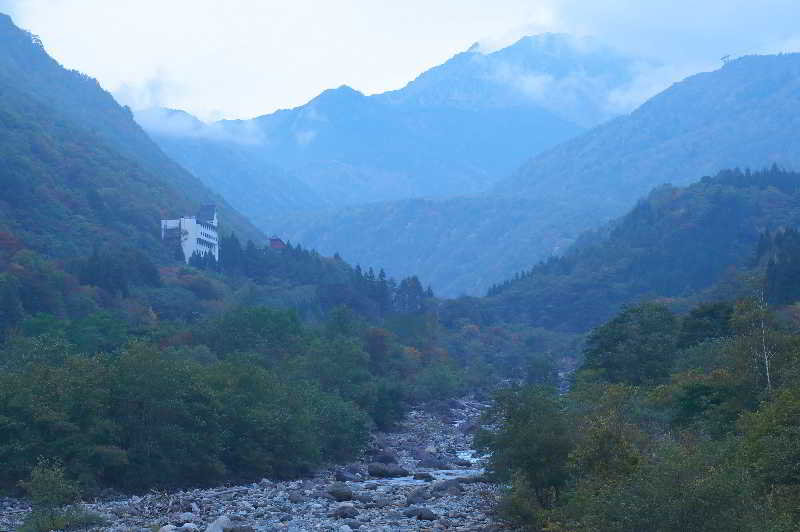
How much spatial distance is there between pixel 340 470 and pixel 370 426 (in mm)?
10719

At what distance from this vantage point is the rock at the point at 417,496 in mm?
36625

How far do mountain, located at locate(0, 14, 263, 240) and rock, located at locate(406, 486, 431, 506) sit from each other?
8630 centimetres

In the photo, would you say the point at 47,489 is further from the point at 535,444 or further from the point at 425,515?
the point at 535,444

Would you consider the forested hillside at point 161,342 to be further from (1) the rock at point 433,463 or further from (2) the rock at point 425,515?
(2) the rock at point 425,515

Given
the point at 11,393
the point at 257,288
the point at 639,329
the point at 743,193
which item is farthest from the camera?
the point at 743,193

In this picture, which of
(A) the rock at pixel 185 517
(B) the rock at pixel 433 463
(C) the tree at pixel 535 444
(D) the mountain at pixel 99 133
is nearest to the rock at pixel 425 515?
(C) the tree at pixel 535 444

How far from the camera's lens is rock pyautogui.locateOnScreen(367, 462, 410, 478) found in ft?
151

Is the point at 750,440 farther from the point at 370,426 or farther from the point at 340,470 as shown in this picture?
the point at 370,426

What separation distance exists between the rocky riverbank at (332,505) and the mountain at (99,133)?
79.7 meters

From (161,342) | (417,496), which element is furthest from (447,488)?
(161,342)

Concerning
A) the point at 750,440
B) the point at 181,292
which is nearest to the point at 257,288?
the point at 181,292

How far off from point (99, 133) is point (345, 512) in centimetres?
14055

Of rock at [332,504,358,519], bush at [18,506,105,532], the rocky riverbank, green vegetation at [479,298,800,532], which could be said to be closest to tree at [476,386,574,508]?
green vegetation at [479,298,800,532]

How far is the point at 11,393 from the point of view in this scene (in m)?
37.1
